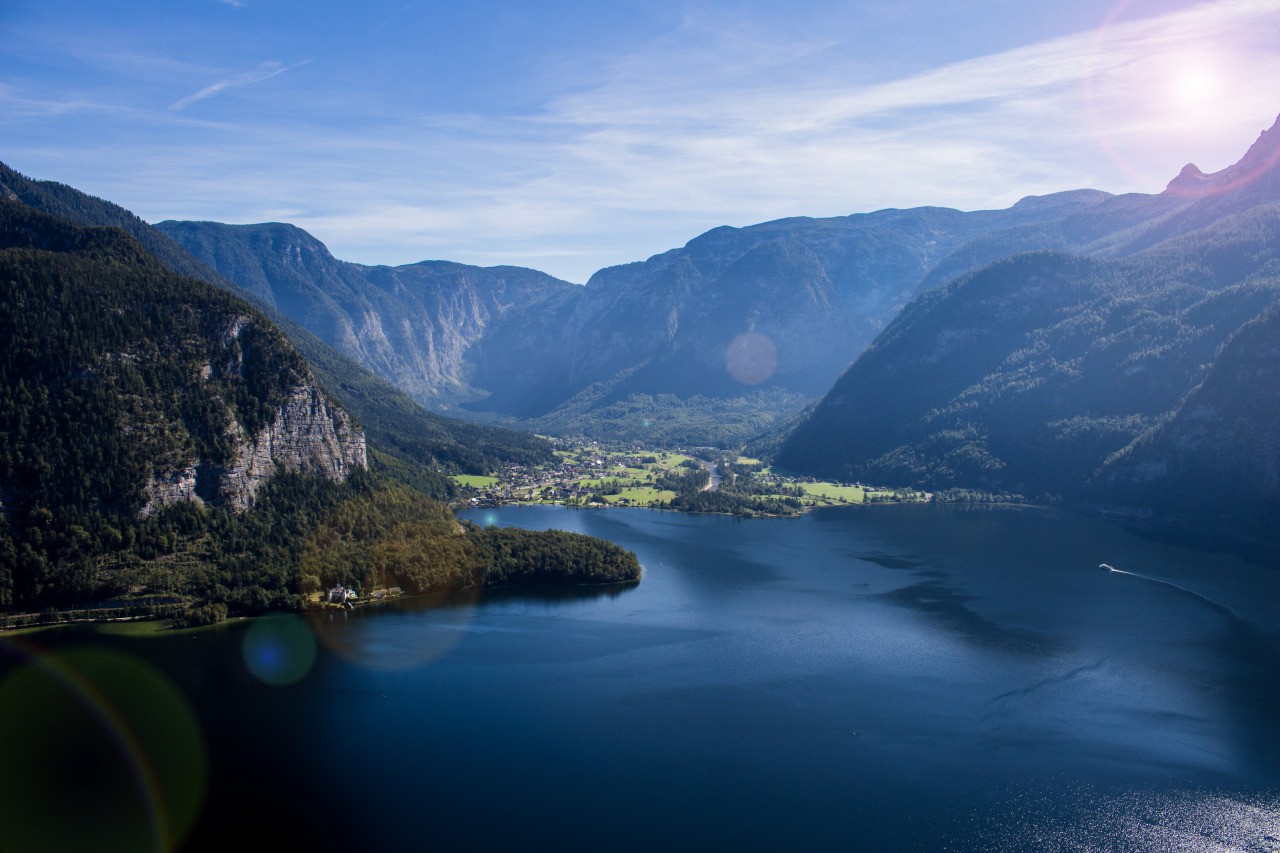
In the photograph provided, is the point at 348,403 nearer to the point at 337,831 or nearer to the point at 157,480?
the point at 157,480

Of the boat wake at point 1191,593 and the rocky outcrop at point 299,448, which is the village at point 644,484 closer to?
the rocky outcrop at point 299,448

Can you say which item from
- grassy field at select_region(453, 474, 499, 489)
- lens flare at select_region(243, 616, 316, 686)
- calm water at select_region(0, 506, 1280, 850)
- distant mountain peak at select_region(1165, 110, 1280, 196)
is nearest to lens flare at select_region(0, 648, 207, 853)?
calm water at select_region(0, 506, 1280, 850)

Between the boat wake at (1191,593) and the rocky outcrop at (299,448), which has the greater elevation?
the rocky outcrop at (299,448)

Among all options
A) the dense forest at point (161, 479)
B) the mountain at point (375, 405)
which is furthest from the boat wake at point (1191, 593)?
the mountain at point (375, 405)

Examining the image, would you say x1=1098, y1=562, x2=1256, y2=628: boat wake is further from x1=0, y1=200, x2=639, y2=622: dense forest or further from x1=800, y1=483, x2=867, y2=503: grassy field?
x1=800, y1=483, x2=867, y2=503: grassy field

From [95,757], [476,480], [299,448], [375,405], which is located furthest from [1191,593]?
[375,405]

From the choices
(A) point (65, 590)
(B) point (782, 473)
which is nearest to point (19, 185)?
(A) point (65, 590)
